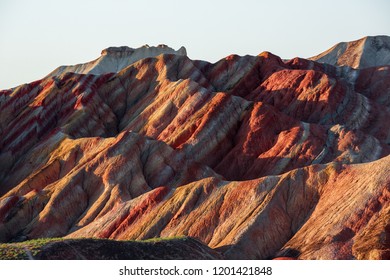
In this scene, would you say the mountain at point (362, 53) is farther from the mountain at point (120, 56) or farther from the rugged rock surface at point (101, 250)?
the rugged rock surface at point (101, 250)

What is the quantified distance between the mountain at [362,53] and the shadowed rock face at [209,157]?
17740mm

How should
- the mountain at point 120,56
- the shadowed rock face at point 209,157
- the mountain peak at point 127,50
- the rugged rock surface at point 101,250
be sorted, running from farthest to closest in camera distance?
the mountain peak at point 127,50
the mountain at point 120,56
the shadowed rock face at point 209,157
the rugged rock surface at point 101,250

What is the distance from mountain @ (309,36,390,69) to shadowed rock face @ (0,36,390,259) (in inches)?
698

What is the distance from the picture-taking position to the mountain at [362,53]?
174 m

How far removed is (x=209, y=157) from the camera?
11719 centimetres

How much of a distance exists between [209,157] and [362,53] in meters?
69.3

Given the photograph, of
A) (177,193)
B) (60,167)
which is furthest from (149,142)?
(177,193)

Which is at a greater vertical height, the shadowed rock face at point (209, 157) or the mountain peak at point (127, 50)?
the mountain peak at point (127, 50)

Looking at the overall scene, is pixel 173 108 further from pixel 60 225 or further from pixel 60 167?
pixel 60 225

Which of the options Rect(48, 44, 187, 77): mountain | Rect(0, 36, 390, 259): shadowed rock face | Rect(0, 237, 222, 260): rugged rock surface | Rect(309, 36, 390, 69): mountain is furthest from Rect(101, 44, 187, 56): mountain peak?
Rect(0, 237, 222, 260): rugged rock surface

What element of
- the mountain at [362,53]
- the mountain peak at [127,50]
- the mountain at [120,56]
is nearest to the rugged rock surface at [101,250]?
the mountain at [120,56]

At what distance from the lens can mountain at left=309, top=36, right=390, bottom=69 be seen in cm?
17412

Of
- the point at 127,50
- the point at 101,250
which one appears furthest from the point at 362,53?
the point at 101,250

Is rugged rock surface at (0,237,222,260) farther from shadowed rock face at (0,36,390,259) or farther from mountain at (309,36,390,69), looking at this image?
mountain at (309,36,390,69)
